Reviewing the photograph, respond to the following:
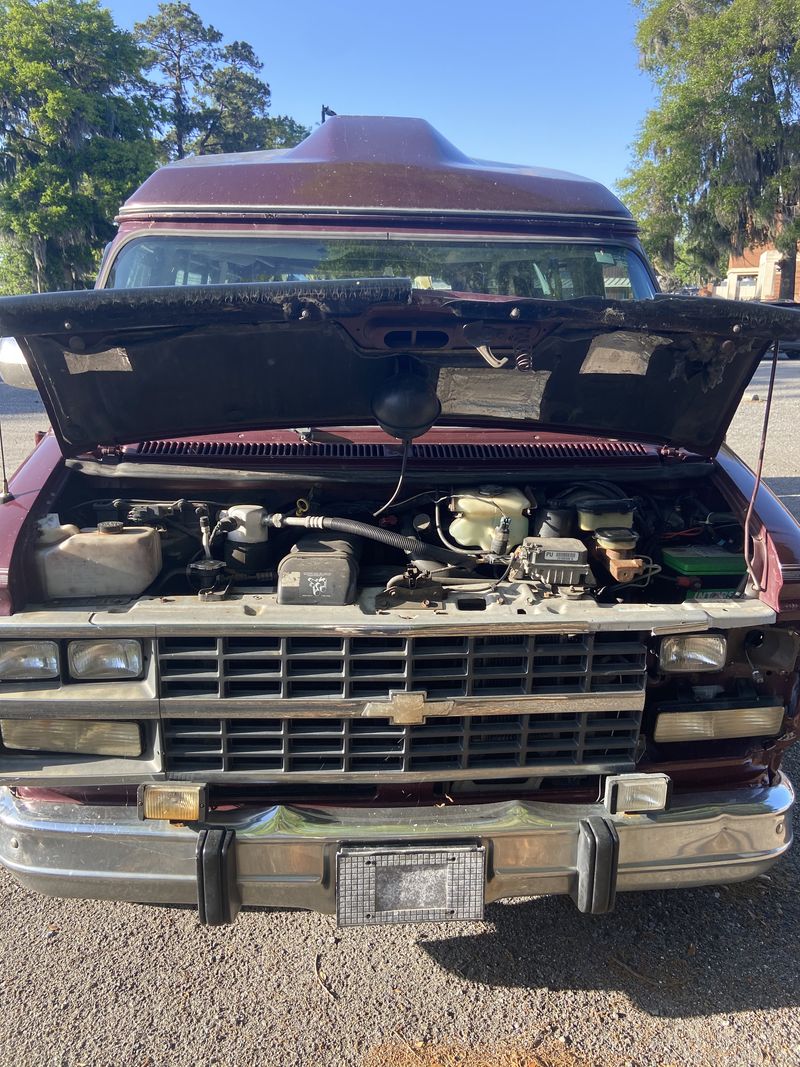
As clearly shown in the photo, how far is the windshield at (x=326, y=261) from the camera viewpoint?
138 inches

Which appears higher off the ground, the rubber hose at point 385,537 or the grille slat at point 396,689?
the rubber hose at point 385,537

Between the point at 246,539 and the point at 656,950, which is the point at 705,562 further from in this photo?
the point at 246,539

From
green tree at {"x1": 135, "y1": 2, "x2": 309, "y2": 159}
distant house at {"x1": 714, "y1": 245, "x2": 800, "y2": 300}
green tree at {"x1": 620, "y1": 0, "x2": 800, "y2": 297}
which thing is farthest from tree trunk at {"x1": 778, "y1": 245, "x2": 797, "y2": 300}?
green tree at {"x1": 135, "y1": 2, "x2": 309, "y2": 159}

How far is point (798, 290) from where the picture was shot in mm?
37812

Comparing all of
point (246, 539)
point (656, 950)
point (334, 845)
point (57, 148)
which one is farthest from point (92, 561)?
point (57, 148)

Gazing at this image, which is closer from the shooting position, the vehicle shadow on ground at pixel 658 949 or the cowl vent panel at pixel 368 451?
the vehicle shadow on ground at pixel 658 949

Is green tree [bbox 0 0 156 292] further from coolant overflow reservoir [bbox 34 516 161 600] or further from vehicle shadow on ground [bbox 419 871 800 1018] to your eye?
vehicle shadow on ground [bbox 419 871 800 1018]

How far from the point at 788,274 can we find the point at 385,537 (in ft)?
115

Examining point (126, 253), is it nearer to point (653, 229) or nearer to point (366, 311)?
point (366, 311)

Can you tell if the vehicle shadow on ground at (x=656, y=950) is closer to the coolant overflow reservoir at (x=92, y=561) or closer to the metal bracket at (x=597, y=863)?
the metal bracket at (x=597, y=863)

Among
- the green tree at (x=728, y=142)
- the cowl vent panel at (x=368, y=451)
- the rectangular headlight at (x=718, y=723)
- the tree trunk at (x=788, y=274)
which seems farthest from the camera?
the tree trunk at (x=788, y=274)

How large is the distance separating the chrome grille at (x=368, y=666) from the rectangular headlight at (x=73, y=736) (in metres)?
0.22

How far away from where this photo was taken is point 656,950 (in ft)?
8.90

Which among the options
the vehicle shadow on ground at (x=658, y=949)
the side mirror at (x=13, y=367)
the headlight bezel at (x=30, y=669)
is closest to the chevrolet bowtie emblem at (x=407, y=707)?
the headlight bezel at (x=30, y=669)
